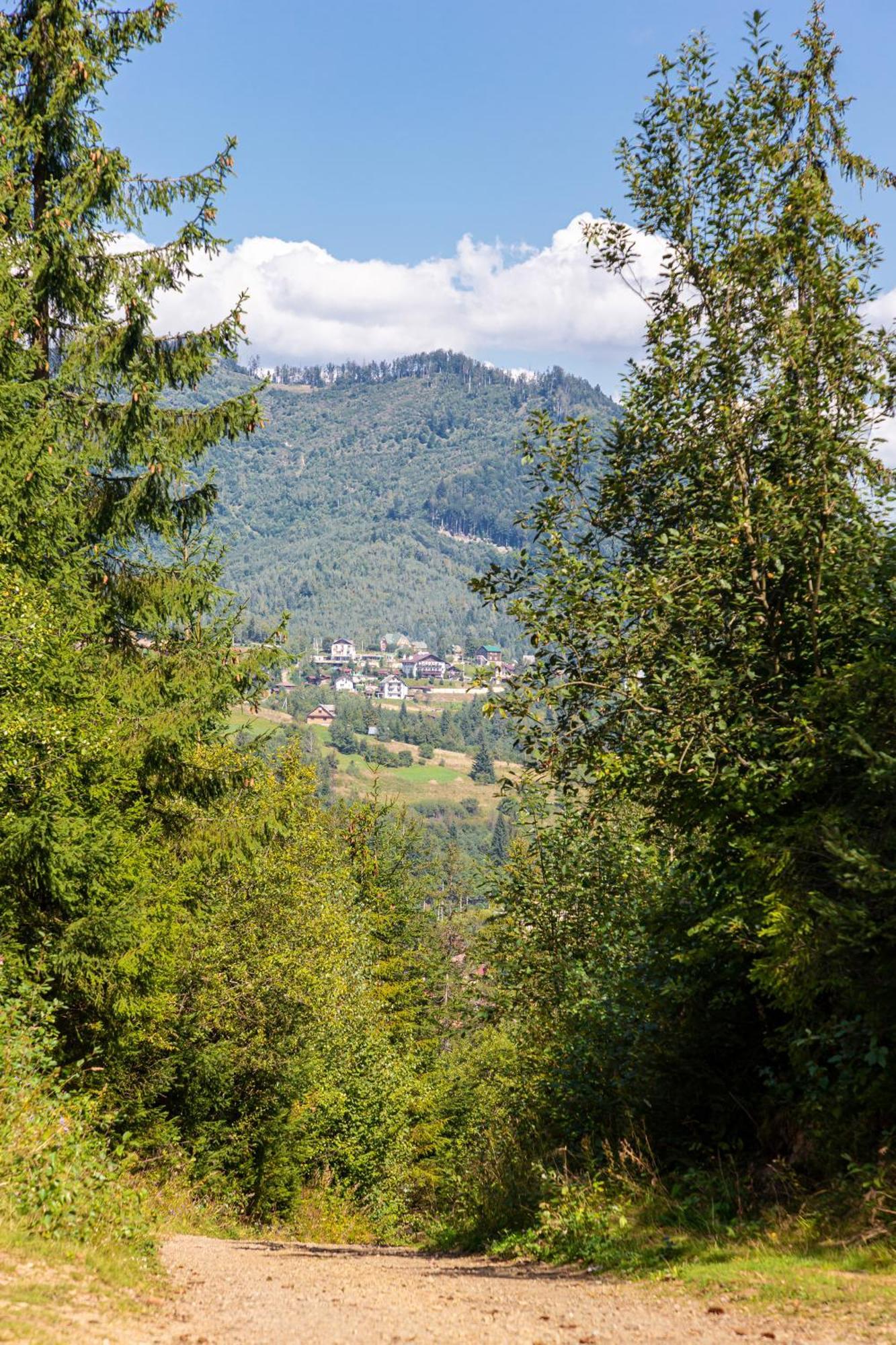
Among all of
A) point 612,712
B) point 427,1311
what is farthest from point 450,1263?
point 612,712

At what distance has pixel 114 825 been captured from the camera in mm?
13359

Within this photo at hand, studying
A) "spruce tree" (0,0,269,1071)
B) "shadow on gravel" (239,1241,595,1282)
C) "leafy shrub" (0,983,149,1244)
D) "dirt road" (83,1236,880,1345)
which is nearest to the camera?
"dirt road" (83,1236,880,1345)

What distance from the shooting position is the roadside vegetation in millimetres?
8461

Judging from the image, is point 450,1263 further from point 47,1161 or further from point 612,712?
point 612,712

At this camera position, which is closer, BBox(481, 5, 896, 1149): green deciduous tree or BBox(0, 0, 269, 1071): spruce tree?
BBox(481, 5, 896, 1149): green deciduous tree

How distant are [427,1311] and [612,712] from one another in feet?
18.0

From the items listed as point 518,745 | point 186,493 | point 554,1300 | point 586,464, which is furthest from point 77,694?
point 554,1300

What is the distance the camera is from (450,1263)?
12227 millimetres

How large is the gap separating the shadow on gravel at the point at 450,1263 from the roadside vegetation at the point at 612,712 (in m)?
0.30

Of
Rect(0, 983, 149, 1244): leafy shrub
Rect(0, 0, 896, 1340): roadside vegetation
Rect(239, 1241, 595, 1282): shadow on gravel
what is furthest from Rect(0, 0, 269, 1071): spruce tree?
Rect(239, 1241, 595, 1282): shadow on gravel

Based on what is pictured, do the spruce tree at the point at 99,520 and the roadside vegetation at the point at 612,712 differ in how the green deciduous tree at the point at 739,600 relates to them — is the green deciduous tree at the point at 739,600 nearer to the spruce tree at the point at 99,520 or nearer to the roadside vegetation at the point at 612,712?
the roadside vegetation at the point at 612,712

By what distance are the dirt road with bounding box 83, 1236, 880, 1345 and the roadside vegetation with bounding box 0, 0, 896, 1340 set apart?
498 mm

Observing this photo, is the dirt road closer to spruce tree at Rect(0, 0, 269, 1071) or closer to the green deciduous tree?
the green deciduous tree

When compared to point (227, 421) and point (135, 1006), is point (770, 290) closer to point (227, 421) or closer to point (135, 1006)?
point (227, 421)
